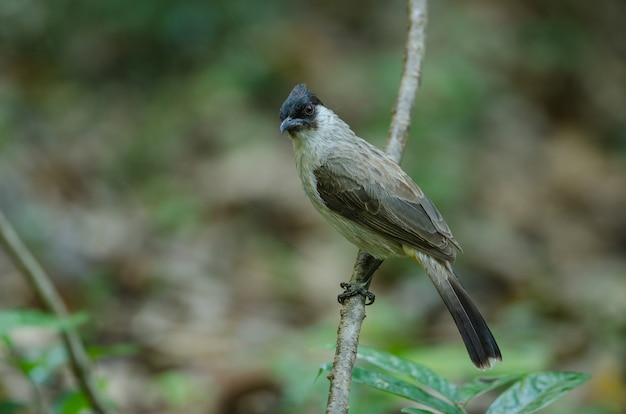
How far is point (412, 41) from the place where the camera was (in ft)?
11.9

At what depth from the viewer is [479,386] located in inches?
89.4

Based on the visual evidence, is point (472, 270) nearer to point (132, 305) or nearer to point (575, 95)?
point (132, 305)

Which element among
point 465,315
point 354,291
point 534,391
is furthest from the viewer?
point 465,315

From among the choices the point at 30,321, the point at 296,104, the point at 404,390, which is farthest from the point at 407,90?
the point at 30,321

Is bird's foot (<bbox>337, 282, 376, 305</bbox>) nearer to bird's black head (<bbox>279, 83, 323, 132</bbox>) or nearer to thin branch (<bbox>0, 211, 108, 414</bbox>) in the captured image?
bird's black head (<bbox>279, 83, 323, 132</bbox>)

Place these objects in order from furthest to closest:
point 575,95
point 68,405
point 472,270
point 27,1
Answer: point 575,95, point 27,1, point 472,270, point 68,405

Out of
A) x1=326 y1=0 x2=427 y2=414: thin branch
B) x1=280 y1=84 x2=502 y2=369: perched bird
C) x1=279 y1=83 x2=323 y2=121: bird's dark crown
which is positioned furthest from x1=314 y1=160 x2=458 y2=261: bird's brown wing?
x1=279 y1=83 x2=323 y2=121: bird's dark crown

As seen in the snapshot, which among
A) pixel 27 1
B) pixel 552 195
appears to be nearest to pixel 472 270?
pixel 552 195

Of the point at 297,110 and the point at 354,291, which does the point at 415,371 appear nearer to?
the point at 354,291

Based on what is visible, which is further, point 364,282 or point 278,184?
point 278,184

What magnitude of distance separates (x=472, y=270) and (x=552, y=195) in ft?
6.93

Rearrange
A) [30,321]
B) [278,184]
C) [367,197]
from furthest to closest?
1. [278,184]
2. [367,197]
3. [30,321]

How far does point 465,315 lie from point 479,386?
976 millimetres

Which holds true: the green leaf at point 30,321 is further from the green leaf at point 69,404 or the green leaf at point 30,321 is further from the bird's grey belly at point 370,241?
the bird's grey belly at point 370,241
